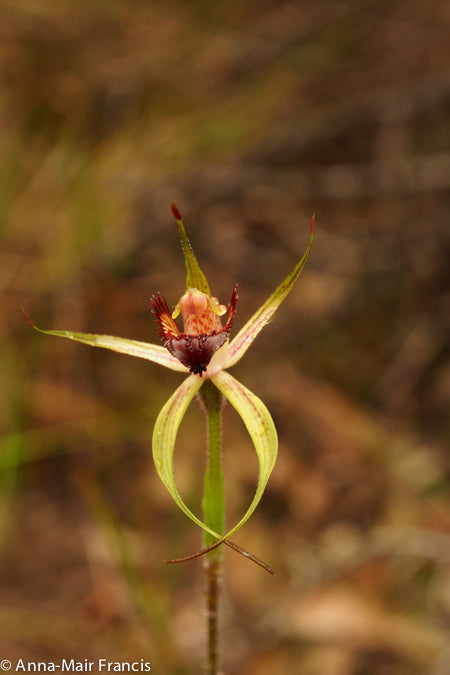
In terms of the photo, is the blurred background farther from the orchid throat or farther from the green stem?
the orchid throat

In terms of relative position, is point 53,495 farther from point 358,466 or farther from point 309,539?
point 358,466

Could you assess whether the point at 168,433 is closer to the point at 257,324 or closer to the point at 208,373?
the point at 208,373

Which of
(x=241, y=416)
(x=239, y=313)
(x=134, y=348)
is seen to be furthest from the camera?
(x=239, y=313)

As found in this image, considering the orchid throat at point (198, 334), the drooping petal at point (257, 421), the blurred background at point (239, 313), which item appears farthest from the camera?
the blurred background at point (239, 313)

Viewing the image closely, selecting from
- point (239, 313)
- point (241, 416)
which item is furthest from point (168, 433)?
point (239, 313)


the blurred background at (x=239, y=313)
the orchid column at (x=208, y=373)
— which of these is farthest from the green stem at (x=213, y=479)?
the blurred background at (x=239, y=313)

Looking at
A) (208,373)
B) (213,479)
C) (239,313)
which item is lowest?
(213,479)

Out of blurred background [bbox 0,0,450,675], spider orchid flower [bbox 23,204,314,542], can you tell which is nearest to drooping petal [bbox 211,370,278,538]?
spider orchid flower [bbox 23,204,314,542]

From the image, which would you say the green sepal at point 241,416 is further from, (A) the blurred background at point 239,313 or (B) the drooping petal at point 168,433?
(A) the blurred background at point 239,313
